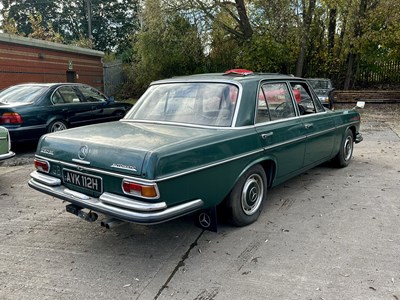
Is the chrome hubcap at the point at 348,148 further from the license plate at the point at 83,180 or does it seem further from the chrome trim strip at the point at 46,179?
the chrome trim strip at the point at 46,179

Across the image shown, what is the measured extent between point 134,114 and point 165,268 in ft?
6.75

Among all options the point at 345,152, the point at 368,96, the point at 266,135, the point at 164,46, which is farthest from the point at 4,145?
the point at 368,96

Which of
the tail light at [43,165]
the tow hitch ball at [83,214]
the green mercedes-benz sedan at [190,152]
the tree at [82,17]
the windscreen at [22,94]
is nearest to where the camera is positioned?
the green mercedes-benz sedan at [190,152]

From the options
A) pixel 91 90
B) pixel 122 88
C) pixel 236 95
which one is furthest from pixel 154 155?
pixel 122 88

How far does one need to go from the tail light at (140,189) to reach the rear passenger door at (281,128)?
1559 millimetres

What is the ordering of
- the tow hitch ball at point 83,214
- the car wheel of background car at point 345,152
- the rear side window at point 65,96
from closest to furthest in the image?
the tow hitch ball at point 83,214 < the car wheel of background car at point 345,152 < the rear side window at point 65,96

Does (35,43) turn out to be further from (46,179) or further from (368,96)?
(368,96)

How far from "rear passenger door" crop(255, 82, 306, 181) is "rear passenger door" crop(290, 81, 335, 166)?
19 cm

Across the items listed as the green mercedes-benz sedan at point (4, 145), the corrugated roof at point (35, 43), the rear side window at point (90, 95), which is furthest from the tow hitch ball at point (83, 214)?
the corrugated roof at point (35, 43)

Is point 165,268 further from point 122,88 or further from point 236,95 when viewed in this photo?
point 122,88

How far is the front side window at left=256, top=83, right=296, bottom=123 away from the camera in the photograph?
13.5ft

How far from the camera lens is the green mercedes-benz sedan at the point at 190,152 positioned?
2.94m

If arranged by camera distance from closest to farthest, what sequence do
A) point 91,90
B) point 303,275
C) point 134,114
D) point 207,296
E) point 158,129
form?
point 207,296 < point 303,275 < point 158,129 < point 134,114 < point 91,90

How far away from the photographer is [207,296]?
9.01 feet
